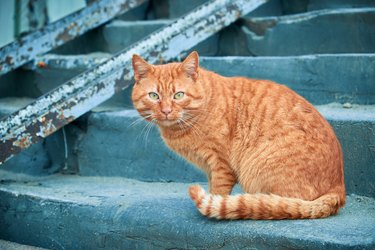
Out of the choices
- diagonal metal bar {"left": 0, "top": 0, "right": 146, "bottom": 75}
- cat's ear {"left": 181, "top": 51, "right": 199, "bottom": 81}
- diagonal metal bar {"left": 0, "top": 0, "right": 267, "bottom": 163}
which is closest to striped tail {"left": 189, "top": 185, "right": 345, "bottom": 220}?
cat's ear {"left": 181, "top": 51, "right": 199, "bottom": 81}

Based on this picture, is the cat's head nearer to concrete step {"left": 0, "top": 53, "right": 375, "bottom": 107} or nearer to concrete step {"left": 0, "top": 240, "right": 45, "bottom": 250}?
concrete step {"left": 0, "top": 53, "right": 375, "bottom": 107}

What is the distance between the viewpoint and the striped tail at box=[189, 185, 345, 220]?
2.89 meters

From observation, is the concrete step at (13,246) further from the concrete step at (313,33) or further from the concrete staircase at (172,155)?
the concrete step at (313,33)

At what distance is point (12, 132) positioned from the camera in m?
3.95

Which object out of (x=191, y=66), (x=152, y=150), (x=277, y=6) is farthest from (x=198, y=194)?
(x=277, y=6)

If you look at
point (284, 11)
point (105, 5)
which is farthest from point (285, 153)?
point (105, 5)

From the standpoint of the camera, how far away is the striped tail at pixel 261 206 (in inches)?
114

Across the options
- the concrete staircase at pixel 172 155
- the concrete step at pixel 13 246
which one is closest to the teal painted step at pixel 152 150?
the concrete staircase at pixel 172 155

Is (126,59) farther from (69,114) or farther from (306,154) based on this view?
(306,154)

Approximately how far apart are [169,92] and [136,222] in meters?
0.70

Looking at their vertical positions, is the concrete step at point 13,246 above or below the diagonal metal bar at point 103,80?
below

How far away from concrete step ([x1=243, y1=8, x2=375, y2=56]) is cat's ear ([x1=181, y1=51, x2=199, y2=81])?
1334 mm

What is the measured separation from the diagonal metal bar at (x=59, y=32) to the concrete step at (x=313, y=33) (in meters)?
1.22

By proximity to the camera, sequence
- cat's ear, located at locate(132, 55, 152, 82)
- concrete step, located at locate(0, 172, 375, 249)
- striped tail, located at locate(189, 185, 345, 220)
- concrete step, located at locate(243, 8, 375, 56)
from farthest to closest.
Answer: concrete step, located at locate(243, 8, 375, 56)
cat's ear, located at locate(132, 55, 152, 82)
striped tail, located at locate(189, 185, 345, 220)
concrete step, located at locate(0, 172, 375, 249)
